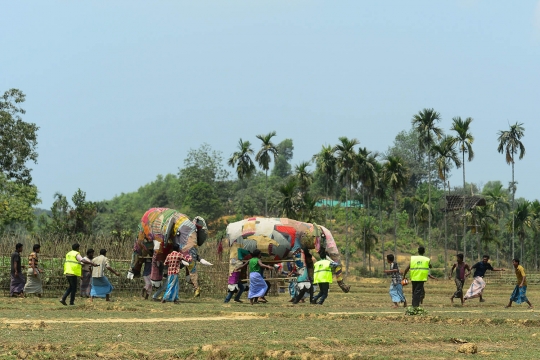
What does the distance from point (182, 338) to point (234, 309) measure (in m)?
7.69

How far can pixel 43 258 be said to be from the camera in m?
26.1

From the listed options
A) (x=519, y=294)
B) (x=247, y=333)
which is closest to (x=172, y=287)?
(x=247, y=333)

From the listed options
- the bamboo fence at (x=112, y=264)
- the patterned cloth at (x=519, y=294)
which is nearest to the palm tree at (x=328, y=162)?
the bamboo fence at (x=112, y=264)

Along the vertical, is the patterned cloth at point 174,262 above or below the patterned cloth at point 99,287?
above

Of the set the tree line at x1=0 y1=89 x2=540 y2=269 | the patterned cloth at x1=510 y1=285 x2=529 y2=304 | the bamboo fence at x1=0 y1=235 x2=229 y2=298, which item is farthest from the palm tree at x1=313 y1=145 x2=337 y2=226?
the patterned cloth at x1=510 y1=285 x2=529 y2=304

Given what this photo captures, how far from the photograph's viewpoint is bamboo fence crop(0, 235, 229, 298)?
25703mm

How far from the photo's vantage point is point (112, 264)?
2677 centimetres

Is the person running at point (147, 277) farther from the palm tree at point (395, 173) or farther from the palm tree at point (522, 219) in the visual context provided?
the palm tree at point (522, 219)

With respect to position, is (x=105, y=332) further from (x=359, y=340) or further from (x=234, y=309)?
(x=234, y=309)

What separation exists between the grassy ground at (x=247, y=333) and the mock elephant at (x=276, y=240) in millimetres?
5100

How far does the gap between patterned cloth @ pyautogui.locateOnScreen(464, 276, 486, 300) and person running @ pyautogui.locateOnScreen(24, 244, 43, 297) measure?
13440mm

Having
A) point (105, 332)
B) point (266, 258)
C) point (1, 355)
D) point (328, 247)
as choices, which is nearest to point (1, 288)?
point (266, 258)

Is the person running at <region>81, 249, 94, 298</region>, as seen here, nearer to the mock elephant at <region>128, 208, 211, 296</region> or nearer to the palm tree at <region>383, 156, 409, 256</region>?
the mock elephant at <region>128, 208, 211, 296</region>

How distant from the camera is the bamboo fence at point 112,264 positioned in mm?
25703
